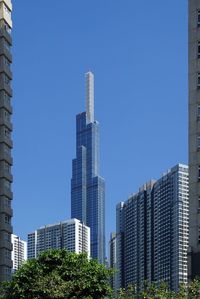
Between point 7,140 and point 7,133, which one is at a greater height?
point 7,133

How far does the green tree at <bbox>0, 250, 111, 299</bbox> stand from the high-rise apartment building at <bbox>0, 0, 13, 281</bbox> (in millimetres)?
32293

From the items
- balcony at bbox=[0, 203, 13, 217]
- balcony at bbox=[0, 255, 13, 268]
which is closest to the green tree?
balcony at bbox=[0, 255, 13, 268]

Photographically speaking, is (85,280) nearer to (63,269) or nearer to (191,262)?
(63,269)

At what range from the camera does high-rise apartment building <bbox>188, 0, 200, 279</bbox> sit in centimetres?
8706

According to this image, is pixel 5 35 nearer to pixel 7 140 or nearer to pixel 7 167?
pixel 7 140

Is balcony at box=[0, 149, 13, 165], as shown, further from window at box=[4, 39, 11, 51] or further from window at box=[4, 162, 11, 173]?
window at box=[4, 39, 11, 51]

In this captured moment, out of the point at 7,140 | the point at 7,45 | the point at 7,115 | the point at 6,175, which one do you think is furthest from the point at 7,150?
the point at 7,45

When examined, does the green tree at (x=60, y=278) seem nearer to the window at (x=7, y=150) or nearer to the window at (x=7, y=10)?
the window at (x=7, y=150)

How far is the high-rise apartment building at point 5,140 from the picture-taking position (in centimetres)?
10019

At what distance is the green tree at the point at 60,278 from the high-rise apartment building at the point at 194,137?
2161 cm

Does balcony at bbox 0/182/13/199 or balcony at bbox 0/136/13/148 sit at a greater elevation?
balcony at bbox 0/136/13/148

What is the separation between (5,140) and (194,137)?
977 inches

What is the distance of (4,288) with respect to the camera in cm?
6894

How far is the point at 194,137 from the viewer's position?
89438 mm
